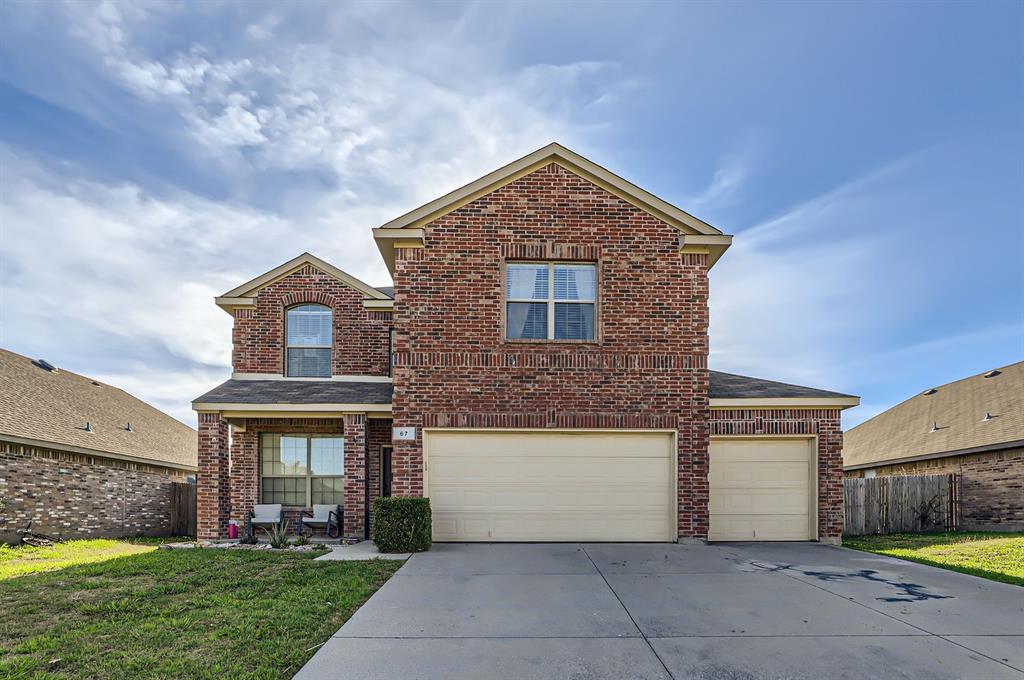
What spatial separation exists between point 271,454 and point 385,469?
272cm

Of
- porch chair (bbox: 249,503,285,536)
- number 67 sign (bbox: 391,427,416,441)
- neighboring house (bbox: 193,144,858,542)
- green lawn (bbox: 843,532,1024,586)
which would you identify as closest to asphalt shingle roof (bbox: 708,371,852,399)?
neighboring house (bbox: 193,144,858,542)

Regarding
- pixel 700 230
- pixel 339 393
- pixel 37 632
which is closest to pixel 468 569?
pixel 37 632

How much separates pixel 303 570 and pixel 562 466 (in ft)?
15.7

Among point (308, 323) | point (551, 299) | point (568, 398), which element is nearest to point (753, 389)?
point (568, 398)

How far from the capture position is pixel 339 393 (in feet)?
42.1

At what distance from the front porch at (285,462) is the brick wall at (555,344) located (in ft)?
7.80

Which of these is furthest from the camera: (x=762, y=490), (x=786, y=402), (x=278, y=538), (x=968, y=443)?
(x=968, y=443)

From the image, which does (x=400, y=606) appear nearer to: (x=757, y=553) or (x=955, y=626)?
(x=955, y=626)

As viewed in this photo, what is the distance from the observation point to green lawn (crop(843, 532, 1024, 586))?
9361 millimetres

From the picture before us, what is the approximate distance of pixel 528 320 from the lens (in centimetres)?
1129

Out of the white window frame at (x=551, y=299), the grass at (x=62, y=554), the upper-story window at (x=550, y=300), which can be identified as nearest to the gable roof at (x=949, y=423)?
the white window frame at (x=551, y=299)

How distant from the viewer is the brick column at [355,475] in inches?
464

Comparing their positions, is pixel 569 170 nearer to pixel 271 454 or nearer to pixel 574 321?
pixel 574 321

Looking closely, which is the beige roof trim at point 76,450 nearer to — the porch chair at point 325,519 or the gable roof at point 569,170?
the porch chair at point 325,519
